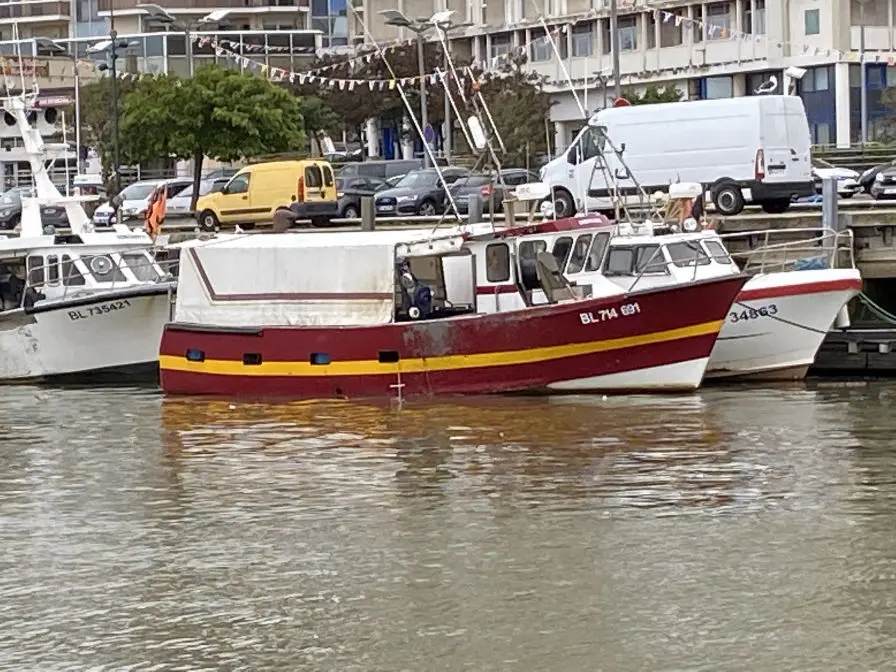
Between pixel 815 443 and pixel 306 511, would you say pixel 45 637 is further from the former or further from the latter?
pixel 815 443

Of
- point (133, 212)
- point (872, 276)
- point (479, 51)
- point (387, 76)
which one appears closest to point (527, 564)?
point (872, 276)

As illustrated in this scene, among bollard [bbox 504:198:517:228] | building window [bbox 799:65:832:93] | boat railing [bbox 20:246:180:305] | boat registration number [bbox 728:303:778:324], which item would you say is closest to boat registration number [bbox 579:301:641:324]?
bollard [bbox 504:198:517:228]

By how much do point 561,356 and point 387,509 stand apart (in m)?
7.16

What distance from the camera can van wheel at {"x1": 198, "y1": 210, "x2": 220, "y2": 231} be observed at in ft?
151

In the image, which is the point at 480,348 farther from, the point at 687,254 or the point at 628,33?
the point at 628,33

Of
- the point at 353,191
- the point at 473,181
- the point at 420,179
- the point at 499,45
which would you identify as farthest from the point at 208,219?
the point at 499,45

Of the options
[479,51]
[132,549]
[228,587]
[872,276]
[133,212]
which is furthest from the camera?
[479,51]

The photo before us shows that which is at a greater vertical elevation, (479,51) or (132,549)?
(479,51)

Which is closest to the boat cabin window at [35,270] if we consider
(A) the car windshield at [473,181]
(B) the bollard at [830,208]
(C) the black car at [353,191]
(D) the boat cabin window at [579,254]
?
(D) the boat cabin window at [579,254]

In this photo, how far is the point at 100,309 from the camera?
31266 millimetres

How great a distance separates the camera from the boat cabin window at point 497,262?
92.1 feet

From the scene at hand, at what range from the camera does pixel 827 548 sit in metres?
18.2

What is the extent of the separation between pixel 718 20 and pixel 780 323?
5324 cm

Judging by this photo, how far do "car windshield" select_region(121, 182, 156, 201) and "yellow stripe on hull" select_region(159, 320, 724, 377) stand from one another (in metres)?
27.0
